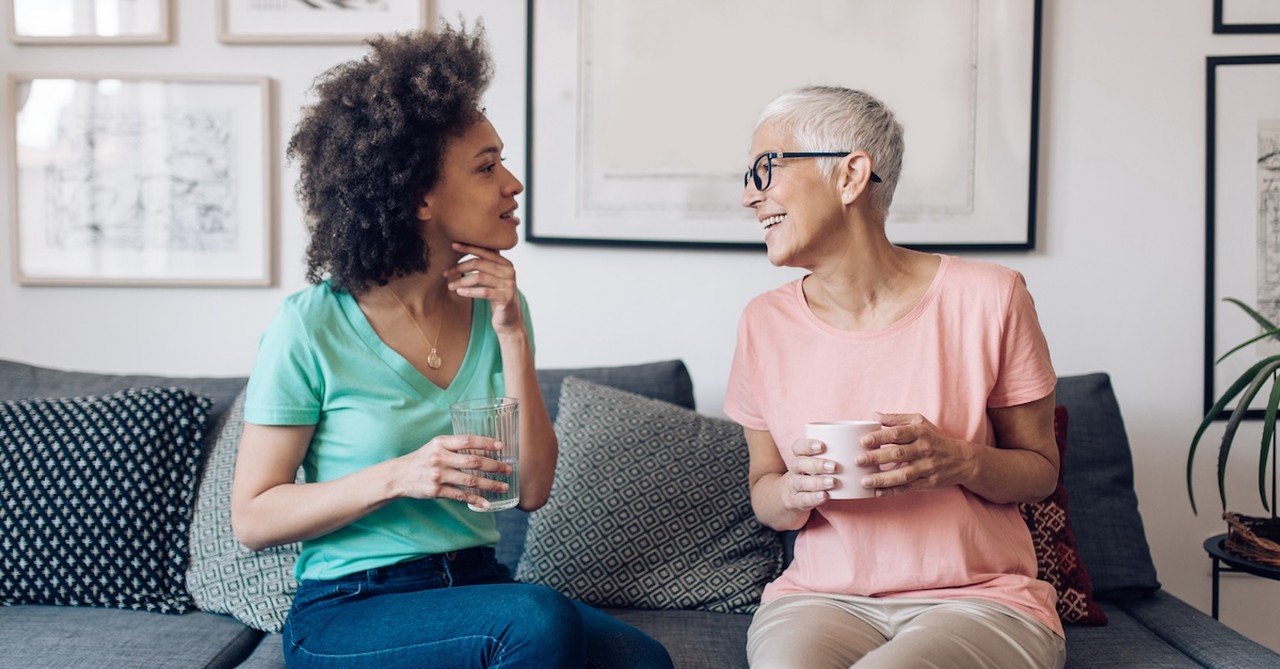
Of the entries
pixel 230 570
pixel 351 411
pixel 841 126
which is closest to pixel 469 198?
pixel 351 411

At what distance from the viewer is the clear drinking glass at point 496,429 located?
1.36 m

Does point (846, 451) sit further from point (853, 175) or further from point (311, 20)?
point (311, 20)

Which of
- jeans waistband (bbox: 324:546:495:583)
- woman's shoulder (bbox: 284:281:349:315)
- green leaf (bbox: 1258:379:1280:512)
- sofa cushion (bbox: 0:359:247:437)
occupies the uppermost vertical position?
woman's shoulder (bbox: 284:281:349:315)

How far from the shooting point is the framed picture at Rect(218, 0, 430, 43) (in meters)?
2.51

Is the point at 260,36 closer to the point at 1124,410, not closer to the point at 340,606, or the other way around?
the point at 340,606

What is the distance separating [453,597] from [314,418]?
1.14ft

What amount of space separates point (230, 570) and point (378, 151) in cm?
90

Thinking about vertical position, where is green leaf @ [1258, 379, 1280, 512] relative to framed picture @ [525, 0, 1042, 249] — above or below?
below

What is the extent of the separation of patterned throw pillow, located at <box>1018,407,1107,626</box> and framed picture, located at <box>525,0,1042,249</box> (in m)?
0.79

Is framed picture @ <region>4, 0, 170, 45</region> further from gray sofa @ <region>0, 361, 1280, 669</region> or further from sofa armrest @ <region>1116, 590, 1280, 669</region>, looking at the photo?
sofa armrest @ <region>1116, 590, 1280, 669</region>

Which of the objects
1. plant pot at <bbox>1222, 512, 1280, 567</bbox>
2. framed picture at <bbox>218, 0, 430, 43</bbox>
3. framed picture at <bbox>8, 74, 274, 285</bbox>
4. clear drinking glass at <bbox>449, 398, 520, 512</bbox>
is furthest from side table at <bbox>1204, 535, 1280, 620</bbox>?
framed picture at <bbox>8, 74, 274, 285</bbox>

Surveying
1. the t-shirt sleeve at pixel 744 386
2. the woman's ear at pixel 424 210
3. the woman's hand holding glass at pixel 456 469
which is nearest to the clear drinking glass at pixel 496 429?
the woman's hand holding glass at pixel 456 469

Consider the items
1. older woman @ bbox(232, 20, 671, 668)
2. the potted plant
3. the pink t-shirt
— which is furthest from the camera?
the potted plant

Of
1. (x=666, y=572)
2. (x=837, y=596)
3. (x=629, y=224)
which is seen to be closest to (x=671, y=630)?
(x=666, y=572)
